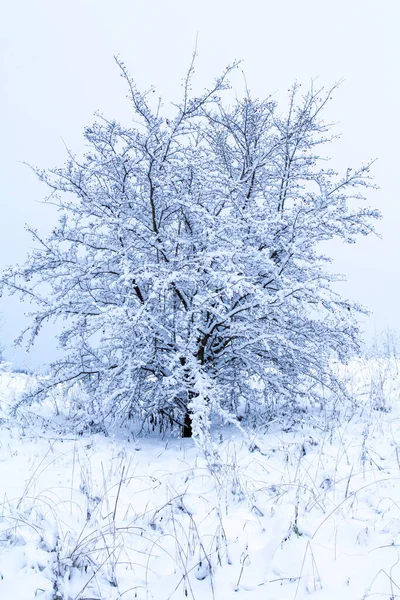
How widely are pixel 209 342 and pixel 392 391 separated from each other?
10.2 ft

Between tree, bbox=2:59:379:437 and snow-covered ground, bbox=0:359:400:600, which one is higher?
tree, bbox=2:59:379:437

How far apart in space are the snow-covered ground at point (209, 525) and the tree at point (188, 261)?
91 centimetres

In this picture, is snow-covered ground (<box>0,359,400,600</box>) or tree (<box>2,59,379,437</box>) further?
tree (<box>2,59,379,437</box>)

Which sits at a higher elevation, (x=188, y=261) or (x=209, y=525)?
(x=188, y=261)

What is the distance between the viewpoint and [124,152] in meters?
4.73

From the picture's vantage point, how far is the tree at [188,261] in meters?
4.54

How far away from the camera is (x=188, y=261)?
4375 mm

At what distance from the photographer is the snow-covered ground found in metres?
2.12

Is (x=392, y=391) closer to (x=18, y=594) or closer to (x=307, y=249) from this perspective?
(x=307, y=249)

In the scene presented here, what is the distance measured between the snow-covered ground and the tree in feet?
3.00

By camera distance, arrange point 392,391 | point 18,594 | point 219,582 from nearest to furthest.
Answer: point 18,594 → point 219,582 → point 392,391

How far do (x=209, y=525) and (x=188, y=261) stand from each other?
256 centimetres

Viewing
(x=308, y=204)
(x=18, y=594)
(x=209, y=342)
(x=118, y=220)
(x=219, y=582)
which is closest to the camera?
(x=18, y=594)

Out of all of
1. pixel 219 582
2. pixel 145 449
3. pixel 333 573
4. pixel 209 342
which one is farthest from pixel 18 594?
pixel 209 342
